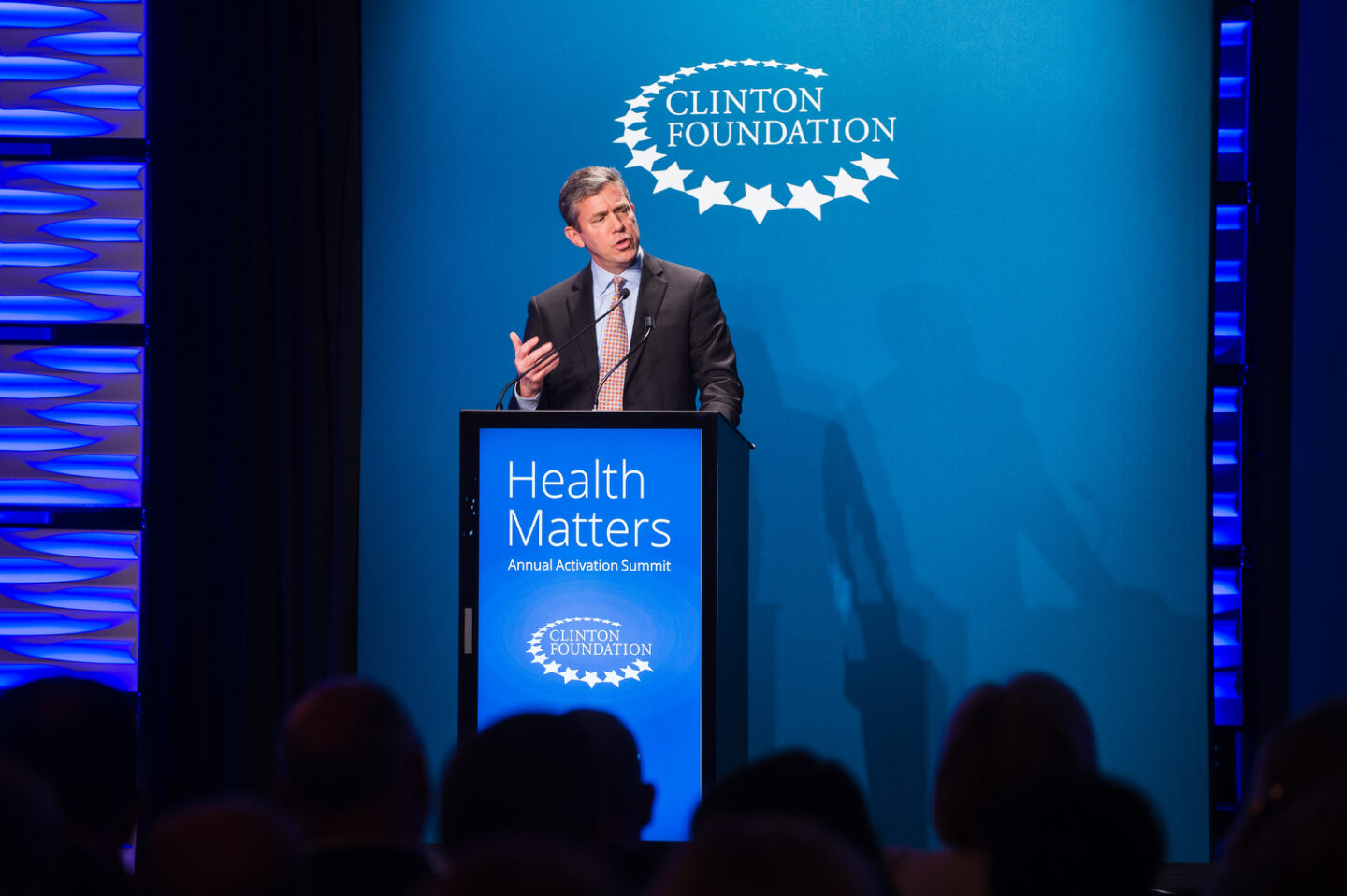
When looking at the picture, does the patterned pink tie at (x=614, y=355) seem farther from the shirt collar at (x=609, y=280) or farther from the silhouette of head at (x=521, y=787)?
the silhouette of head at (x=521, y=787)

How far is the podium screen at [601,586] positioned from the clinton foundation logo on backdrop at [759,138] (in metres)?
1.85

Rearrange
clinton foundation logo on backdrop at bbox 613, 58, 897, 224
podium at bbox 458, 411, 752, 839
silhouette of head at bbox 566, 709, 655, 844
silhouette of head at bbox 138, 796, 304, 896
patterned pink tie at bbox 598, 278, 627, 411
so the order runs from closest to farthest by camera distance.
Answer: silhouette of head at bbox 138, 796, 304, 896 → silhouette of head at bbox 566, 709, 655, 844 → podium at bbox 458, 411, 752, 839 → patterned pink tie at bbox 598, 278, 627, 411 → clinton foundation logo on backdrop at bbox 613, 58, 897, 224

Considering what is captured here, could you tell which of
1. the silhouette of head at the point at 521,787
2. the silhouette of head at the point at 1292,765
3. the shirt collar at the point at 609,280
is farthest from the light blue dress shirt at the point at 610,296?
the silhouette of head at the point at 1292,765

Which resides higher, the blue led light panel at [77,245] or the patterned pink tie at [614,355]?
the blue led light panel at [77,245]

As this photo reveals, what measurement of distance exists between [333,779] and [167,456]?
303 centimetres

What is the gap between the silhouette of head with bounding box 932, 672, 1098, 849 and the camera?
1640 mm

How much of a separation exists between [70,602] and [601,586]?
264cm

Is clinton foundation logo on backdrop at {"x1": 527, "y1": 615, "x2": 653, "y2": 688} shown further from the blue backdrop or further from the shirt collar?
the blue backdrop

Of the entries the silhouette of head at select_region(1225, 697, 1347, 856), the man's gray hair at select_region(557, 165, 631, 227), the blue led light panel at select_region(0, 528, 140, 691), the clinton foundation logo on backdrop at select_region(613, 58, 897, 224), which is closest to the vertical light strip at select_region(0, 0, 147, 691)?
the blue led light panel at select_region(0, 528, 140, 691)

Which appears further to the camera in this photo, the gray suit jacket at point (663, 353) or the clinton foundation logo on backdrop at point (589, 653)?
the gray suit jacket at point (663, 353)

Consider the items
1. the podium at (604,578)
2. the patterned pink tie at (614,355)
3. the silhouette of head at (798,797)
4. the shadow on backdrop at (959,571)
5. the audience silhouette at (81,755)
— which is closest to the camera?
the silhouette of head at (798,797)

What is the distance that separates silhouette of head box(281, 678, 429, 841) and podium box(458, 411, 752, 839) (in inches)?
44.6

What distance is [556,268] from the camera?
454 centimetres

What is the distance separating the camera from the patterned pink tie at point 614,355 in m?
3.70
